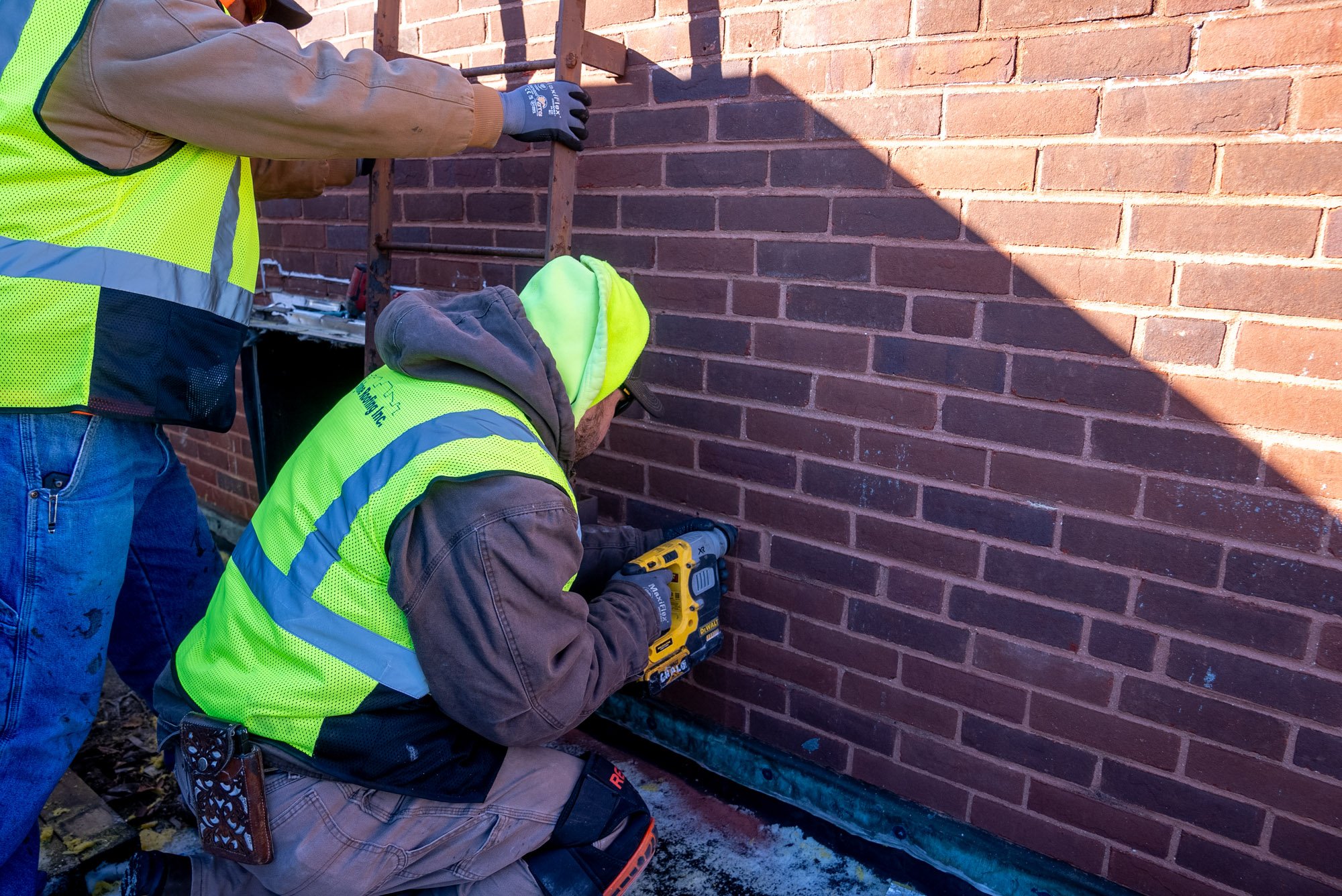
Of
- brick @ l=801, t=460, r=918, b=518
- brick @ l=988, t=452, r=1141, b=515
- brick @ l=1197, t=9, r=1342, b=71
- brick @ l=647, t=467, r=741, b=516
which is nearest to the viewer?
brick @ l=1197, t=9, r=1342, b=71

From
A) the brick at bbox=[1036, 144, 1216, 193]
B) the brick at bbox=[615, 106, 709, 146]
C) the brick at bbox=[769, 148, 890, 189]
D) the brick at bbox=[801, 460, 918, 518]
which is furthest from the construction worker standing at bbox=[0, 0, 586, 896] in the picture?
the brick at bbox=[1036, 144, 1216, 193]

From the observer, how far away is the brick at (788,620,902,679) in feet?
7.98

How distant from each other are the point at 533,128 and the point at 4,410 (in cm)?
134

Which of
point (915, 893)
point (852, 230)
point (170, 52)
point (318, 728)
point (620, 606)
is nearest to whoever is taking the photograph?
point (318, 728)

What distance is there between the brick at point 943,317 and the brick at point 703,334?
1.61 ft

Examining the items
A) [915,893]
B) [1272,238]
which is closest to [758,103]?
[1272,238]

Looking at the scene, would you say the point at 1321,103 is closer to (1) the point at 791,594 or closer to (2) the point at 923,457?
(2) the point at 923,457

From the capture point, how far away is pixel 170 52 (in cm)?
185

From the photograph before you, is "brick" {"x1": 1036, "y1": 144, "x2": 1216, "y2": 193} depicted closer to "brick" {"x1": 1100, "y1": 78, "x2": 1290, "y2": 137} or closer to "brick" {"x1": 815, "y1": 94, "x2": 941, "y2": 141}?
"brick" {"x1": 1100, "y1": 78, "x2": 1290, "y2": 137}

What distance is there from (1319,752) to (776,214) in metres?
1.69

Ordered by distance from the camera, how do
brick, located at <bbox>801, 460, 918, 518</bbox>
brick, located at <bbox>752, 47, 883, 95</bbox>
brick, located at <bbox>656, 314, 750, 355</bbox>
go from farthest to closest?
brick, located at <bbox>656, 314, 750, 355</bbox>
brick, located at <bbox>801, 460, 918, 518</bbox>
brick, located at <bbox>752, 47, 883, 95</bbox>

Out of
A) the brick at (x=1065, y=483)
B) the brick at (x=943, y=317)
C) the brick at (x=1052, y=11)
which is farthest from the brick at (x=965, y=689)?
the brick at (x=1052, y=11)

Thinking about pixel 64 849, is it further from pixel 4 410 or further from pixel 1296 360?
pixel 1296 360

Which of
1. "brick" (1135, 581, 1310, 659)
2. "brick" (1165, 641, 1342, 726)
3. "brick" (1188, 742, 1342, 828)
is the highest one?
"brick" (1135, 581, 1310, 659)
